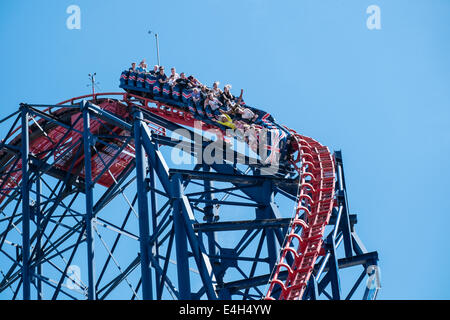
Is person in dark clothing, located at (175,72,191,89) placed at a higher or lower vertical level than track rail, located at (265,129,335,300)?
higher

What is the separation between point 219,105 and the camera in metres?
19.0

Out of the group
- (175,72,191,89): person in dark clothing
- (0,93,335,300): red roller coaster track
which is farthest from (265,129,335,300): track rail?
(175,72,191,89): person in dark clothing

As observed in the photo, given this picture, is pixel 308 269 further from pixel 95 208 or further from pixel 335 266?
pixel 95 208

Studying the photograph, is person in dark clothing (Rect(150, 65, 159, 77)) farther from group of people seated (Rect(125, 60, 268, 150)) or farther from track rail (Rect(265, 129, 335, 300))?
track rail (Rect(265, 129, 335, 300))

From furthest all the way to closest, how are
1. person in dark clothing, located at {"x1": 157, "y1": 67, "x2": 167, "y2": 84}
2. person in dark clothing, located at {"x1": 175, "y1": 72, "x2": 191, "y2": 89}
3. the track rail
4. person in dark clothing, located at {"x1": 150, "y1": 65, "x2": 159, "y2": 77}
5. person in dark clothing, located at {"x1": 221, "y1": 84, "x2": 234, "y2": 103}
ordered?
1. person in dark clothing, located at {"x1": 150, "y1": 65, "x2": 159, "y2": 77}
2. person in dark clothing, located at {"x1": 157, "y1": 67, "x2": 167, "y2": 84}
3. person in dark clothing, located at {"x1": 175, "y1": 72, "x2": 191, "y2": 89}
4. person in dark clothing, located at {"x1": 221, "y1": 84, "x2": 234, "y2": 103}
5. the track rail

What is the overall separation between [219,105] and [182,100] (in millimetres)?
914

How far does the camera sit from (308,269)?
14.7 metres

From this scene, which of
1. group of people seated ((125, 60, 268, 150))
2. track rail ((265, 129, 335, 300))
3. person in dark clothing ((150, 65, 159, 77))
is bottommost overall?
track rail ((265, 129, 335, 300))

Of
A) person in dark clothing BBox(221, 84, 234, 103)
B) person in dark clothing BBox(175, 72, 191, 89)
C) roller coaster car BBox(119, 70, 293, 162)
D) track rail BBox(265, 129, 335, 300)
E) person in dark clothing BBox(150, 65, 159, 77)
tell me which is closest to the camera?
track rail BBox(265, 129, 335, 300)

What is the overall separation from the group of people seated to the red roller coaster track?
0.40 metres

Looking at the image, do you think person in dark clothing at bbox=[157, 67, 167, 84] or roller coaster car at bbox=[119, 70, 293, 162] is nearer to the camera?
roller coaster car at bbox=[119, 70, 293, 162]

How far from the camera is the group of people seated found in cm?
1839

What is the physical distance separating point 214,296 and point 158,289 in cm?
153
